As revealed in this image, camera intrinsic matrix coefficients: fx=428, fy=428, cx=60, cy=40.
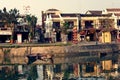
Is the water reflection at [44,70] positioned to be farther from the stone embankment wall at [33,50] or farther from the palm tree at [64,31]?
the palm tree at [64,31]

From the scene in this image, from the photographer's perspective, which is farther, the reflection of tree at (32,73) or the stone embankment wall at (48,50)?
the stone embankment wall at (48,50)

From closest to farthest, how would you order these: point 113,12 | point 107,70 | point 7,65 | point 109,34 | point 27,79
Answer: point 27,79, point 107,70, point 7,65, point 109,34, point 113,12

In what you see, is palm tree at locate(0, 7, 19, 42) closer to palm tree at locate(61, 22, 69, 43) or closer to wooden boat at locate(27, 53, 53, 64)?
palm tree at locate(61, 22, 69, 43)

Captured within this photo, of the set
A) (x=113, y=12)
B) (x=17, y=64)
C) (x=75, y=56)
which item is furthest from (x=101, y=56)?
(x=113, y=12)

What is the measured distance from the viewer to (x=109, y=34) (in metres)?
84.9

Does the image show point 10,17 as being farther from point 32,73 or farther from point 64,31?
point 32,73

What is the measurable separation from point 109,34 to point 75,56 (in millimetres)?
15412

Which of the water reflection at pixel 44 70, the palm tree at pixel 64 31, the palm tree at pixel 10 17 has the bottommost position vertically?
the water reflection at pixel 44 70

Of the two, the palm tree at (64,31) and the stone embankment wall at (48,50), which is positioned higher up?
the palm tree at (64,31)

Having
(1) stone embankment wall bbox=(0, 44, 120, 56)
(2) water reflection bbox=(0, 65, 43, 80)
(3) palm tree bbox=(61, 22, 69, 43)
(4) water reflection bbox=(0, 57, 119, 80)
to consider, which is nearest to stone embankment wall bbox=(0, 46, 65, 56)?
(1) stone embankment wall bbox=(0, 44, 120, 56)

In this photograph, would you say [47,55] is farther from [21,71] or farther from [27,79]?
[27,79]

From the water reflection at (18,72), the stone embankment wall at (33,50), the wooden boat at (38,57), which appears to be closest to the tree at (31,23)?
the stone embankment wall at (33,50)

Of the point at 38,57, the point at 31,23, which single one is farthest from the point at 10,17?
the point at 38,57

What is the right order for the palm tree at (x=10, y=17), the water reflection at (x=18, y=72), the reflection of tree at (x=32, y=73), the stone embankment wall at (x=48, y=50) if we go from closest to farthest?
the reflection of tree at (x=32, y=73) < the water reflection at (x=18, y=72) < the stone embankment wall at (x=48, y=50) < the palm tree at (x=10, y=17)
